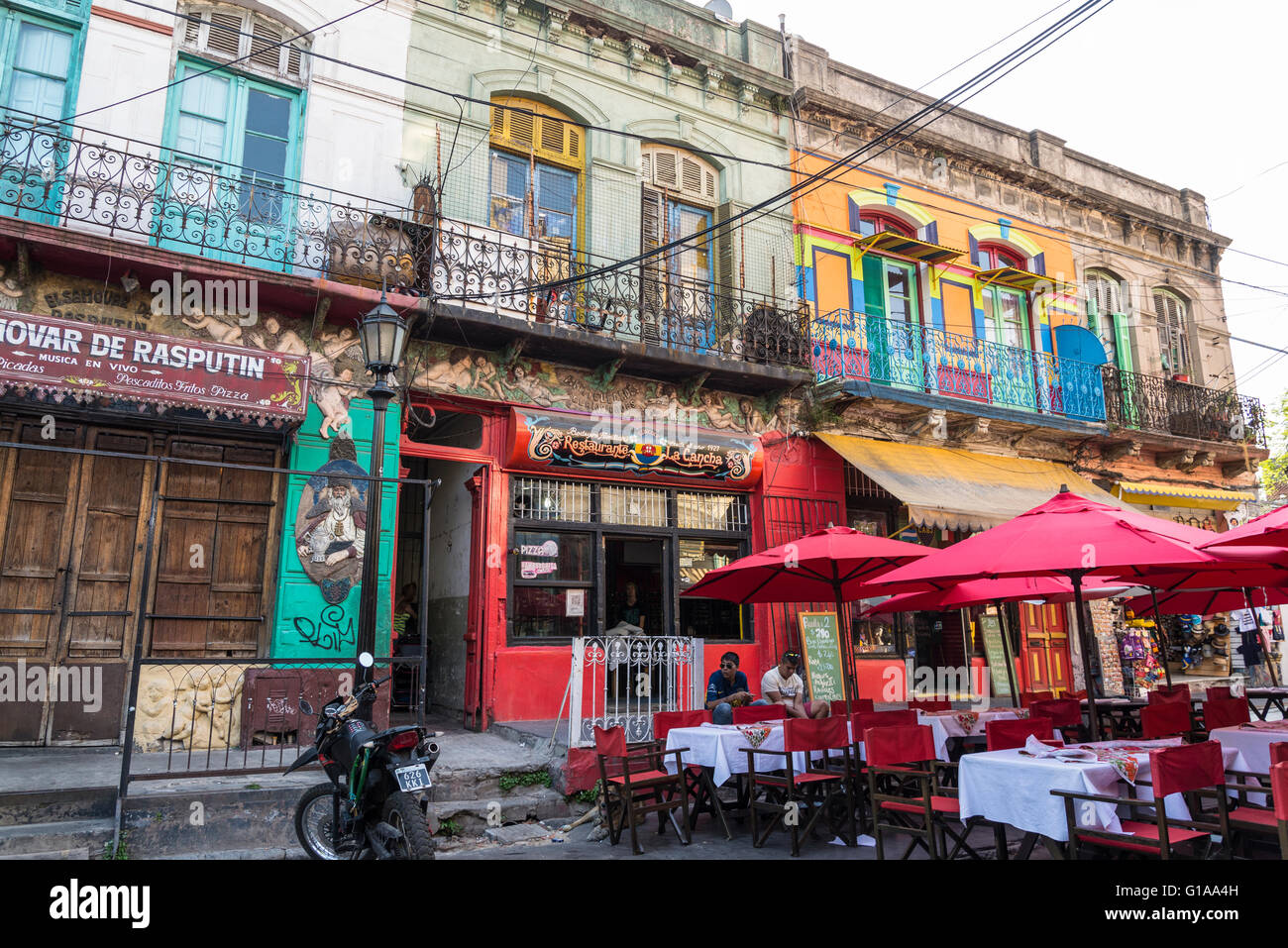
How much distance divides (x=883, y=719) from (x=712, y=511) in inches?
209

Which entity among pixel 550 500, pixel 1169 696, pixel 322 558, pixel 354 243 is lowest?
pixel 1169 696

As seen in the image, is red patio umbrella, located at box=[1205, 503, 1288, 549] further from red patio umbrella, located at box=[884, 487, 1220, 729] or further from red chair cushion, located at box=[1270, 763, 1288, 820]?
red chair cushion, located at box=[1270, 763, 1288, 820]

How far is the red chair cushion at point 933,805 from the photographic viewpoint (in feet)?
18.6

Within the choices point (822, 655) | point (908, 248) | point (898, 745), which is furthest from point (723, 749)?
point (908, 248)

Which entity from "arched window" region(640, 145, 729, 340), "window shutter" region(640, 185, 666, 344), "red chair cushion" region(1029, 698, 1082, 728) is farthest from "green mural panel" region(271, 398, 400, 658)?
"red chair cushion" region(1029, 698, 1082, 728)

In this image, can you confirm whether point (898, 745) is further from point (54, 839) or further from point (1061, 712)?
point (54, 839)

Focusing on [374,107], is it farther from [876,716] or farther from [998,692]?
[998,692]

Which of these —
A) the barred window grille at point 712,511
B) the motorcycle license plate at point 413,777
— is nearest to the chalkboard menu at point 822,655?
the barred window grille at point 712,511

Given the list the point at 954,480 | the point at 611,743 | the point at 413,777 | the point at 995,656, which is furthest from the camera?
the point at 995,656

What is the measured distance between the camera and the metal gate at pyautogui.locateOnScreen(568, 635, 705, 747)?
7.96 meters

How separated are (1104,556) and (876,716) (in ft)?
7.89

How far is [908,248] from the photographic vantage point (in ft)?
46.8

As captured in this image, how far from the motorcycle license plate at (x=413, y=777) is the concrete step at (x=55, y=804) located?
8.43 feet

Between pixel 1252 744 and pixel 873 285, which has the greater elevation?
pixel 873 285
